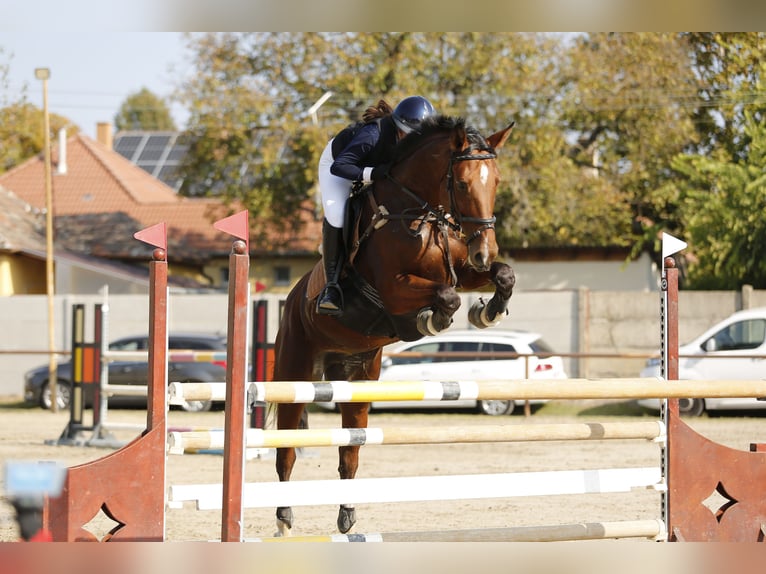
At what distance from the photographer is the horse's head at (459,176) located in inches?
171

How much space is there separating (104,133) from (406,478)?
124 ft

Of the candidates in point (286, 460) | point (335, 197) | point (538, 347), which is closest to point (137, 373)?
point (538, 347)

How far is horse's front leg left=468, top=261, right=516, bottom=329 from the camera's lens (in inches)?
178

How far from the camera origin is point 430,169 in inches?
188

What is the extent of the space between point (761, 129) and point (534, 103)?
Answer: 17.3 feet

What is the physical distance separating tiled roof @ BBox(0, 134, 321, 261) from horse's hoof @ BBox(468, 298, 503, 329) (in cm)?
1878

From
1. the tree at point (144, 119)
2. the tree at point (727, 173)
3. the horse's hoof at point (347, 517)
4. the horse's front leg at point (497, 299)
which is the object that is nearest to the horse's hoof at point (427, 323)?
the horse's front leg at point (497, 299)

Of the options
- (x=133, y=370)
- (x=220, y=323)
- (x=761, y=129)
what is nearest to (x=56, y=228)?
(x=220, y=323)

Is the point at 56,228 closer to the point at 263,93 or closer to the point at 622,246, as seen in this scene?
the point at 263,93

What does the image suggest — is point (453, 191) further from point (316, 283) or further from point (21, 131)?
point (21, 131)

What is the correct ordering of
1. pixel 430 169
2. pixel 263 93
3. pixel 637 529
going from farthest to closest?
pixel 263 93
pixel 430 169
pixel 637 529

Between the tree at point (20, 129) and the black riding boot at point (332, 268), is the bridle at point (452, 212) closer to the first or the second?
the black riding boot at point (332, 268)

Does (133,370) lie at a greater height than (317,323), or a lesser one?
lesser

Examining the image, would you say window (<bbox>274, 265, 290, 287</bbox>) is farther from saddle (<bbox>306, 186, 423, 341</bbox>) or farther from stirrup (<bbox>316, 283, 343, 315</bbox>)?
stirrup (<bbox>316, 283, 343, 315</bbox>)
